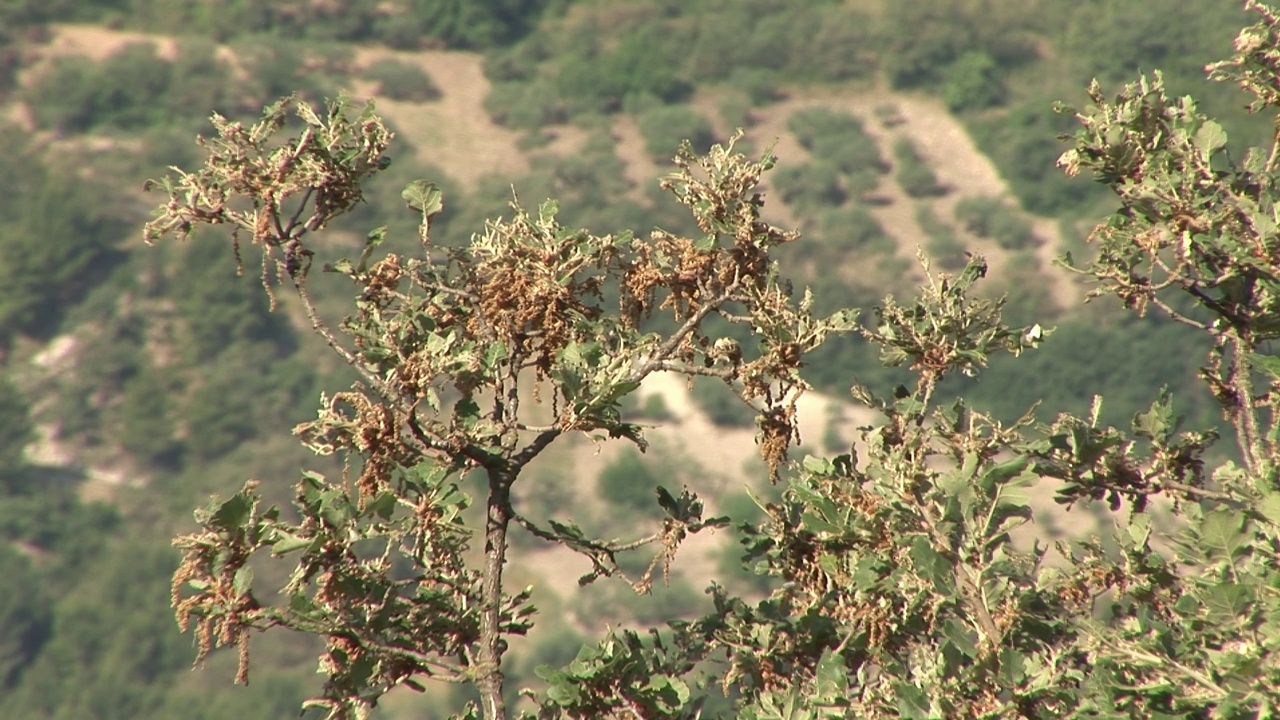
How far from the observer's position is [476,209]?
467 feet

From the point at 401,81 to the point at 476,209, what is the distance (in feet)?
70.6

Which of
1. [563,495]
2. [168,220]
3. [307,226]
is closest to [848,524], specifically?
[307,226]

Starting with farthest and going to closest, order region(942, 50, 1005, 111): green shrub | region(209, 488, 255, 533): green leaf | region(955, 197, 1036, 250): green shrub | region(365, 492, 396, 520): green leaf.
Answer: region(942, 50, 1005, 111): green shrub, region(955, 197, 1036, 250): green shrub, region(365, 492, 396, 520): green leaf, region(209, 488, 255, 533): green leaf

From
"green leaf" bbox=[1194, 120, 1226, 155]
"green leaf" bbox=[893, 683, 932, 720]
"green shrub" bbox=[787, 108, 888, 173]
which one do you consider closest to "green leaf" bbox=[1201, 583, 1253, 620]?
"green leaf" bbox=[893, 683, 932, 720]

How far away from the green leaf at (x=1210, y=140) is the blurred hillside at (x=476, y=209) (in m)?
91.5

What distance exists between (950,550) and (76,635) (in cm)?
12019

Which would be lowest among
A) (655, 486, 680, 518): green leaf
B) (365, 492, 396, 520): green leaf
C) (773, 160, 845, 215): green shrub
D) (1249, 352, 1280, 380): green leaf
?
(365, 492, 396, 520): green leaf

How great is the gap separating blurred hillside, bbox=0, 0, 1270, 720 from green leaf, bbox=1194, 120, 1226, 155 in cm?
9154

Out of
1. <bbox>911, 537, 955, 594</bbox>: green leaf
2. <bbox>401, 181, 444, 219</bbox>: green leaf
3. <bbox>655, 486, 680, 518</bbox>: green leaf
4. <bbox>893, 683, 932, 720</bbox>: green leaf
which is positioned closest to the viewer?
<bbox>893, 683, 932, 720</bbox>: green leaf

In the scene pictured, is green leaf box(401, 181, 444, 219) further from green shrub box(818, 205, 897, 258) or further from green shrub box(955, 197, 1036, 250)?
green shrub box(955, 197, 1036, 250)

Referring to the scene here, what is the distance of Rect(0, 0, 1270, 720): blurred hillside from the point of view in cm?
12125

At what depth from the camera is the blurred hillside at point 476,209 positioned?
121m

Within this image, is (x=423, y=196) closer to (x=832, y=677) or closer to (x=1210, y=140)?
(x=832, y=677)

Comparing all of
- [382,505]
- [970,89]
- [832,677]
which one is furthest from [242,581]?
[970,89]
